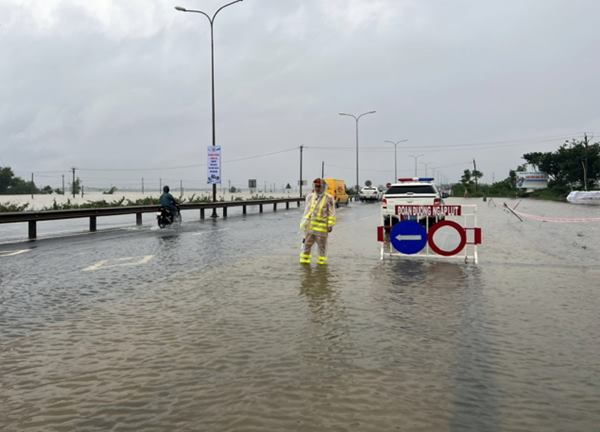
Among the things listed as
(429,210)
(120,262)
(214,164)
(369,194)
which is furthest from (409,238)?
(369,194)

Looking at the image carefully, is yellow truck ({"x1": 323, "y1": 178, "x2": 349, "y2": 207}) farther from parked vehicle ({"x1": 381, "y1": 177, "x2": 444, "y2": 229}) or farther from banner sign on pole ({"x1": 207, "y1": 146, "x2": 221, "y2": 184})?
parked vehicle ({"x1": 381, "y1": 177, "x2": 444, "y2": 229})

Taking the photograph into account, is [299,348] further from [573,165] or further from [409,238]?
[573,165]

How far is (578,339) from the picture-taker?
5887mm

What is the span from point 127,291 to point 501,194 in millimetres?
113234

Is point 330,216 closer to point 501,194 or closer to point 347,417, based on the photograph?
point 347,417

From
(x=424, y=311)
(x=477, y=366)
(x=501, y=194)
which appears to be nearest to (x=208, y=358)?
(x=477, y=366)

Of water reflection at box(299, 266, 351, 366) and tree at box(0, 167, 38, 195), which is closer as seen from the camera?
water reflection at box(299, 266, 351, 366)

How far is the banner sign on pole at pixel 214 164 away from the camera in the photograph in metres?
32.2

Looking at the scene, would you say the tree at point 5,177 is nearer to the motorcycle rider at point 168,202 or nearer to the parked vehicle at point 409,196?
the motorcycle rider at point 168,202

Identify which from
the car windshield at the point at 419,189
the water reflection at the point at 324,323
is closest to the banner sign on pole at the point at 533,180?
the car windshield at the point at 419,189

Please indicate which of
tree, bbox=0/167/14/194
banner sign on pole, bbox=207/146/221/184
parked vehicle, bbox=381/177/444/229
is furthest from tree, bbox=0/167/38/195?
parked vehicle, bbox=381/177/444/229

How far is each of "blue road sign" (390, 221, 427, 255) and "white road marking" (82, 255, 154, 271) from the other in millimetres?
5618

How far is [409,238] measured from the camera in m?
13.0

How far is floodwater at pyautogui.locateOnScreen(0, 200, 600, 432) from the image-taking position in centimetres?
395
